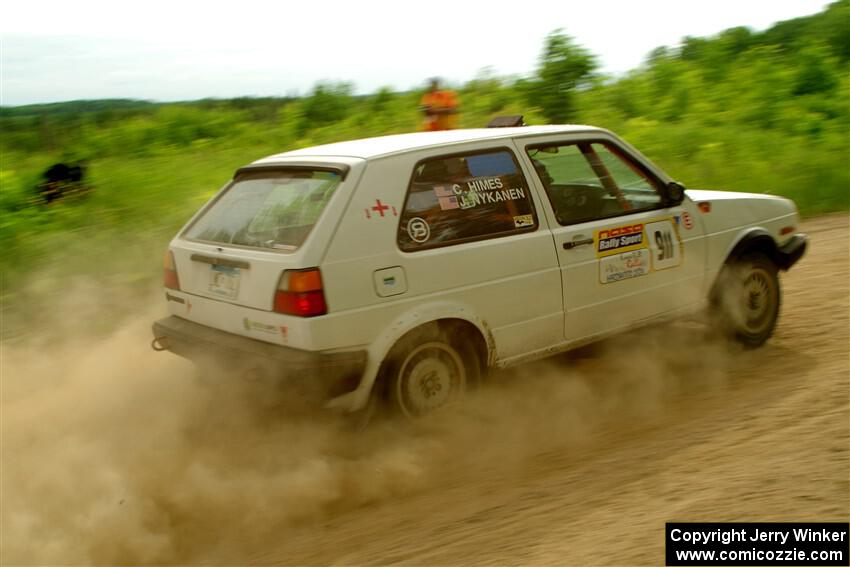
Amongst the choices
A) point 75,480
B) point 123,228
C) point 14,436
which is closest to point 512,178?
point 75,480

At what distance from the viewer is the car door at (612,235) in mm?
4836

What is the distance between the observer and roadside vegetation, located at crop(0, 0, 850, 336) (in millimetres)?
8680

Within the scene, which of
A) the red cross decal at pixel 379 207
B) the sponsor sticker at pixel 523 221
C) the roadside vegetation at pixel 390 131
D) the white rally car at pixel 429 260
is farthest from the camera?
the roadside vegetation at pixel 390 131

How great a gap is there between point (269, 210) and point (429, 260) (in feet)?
2.99

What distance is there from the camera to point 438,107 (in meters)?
11.2

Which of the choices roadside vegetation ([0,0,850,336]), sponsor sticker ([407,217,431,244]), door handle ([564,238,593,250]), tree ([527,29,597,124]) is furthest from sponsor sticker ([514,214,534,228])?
tree ([527,29,597,124])

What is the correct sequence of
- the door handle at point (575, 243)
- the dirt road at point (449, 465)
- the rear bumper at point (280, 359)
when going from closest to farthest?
the dirt road at point (449, 465)
the rear bumper at point (280, 359)
the door handle at point (575, 243)

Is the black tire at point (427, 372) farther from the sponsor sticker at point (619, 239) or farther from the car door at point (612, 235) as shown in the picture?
the sponsor sticker at point (619, 239)

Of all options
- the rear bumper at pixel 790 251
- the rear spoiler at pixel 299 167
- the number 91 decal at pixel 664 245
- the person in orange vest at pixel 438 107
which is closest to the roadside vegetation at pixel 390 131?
the person in orange vest at pixel 438 107

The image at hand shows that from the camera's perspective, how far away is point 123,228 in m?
8.95

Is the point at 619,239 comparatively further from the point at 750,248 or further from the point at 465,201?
the point at 750,248

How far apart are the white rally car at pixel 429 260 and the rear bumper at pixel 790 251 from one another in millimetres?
727

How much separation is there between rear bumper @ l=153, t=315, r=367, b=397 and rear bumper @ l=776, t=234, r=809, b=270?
11.3 ft

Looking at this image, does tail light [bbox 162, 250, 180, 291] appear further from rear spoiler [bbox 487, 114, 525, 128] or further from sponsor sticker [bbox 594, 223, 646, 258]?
sponsor sticker [bbox 594, 223, 646, 258]
